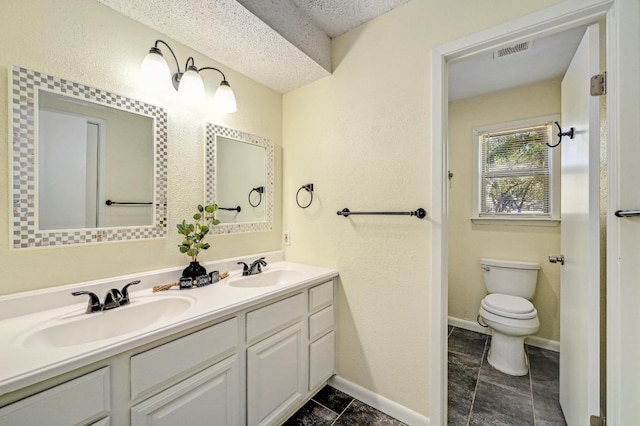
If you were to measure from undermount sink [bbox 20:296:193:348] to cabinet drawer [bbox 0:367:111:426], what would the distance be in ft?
0.79

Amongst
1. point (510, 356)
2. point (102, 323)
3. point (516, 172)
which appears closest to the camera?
point (102, 323)

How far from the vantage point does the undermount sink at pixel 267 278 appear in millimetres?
1579

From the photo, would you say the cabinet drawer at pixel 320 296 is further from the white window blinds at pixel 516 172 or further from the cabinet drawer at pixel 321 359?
the white window blinds at pixel 516 172

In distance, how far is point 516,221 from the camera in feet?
7.71

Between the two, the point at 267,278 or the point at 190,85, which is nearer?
the point at 190,85

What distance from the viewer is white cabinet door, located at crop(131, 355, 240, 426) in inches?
35.5

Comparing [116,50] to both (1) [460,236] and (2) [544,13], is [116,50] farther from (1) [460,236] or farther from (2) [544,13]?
(1) [460,236]

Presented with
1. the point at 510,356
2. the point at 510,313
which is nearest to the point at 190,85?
the point at 510,313

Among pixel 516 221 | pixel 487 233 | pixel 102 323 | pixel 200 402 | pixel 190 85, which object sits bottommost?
pixel 200 402

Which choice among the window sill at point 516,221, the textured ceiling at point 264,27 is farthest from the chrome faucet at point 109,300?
the window sill at point 516,221

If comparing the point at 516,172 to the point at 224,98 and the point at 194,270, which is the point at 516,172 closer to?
the point at 224,98

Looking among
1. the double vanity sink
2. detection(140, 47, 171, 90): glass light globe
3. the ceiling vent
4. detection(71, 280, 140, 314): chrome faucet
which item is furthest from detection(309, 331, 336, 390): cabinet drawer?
the ceiling vent

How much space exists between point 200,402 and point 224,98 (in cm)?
156

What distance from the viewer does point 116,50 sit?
1.25 meters
